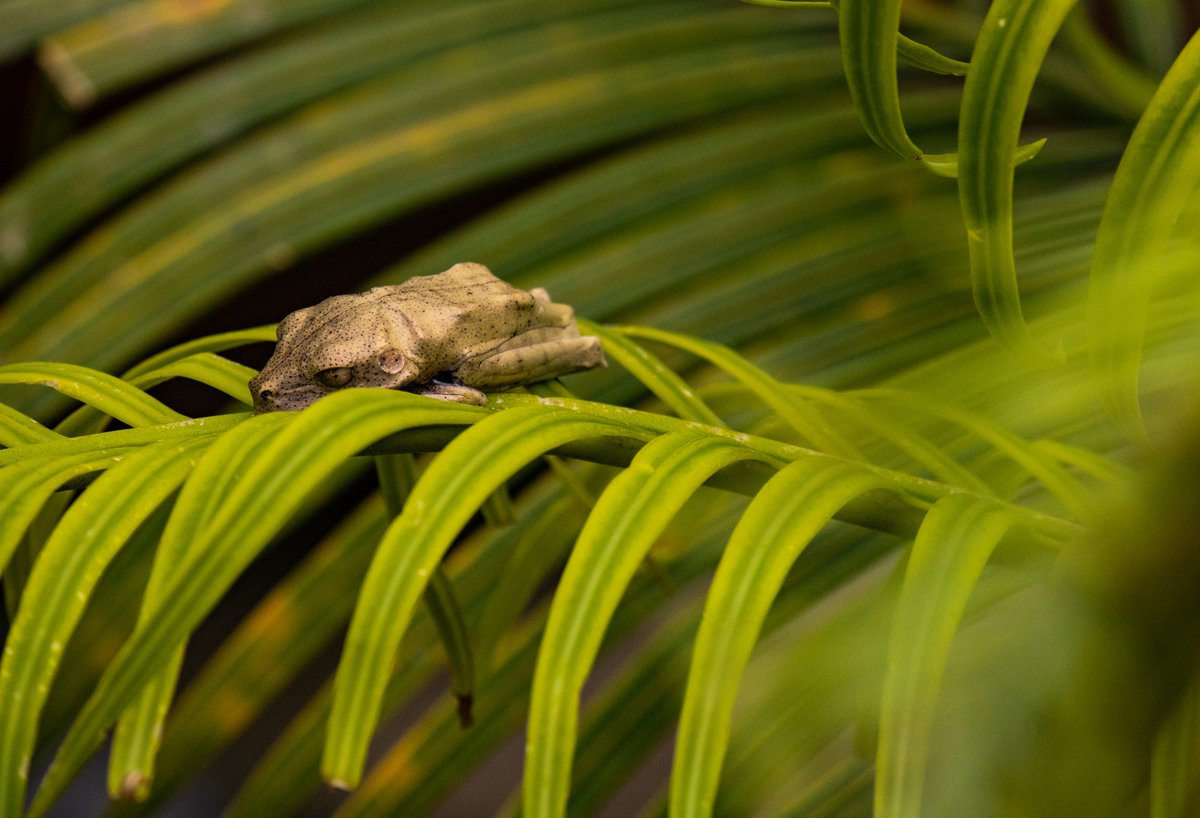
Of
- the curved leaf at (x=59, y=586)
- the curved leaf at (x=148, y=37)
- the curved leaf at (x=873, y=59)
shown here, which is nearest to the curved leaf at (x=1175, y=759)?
the curved leaf at (x=873, y=59)

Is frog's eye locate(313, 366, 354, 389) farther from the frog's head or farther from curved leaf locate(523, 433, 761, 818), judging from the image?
curved leaf locate(523, 433, 761, 818)

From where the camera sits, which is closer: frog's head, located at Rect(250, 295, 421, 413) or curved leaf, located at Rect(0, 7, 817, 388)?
frog's head, located at Rect(250, 295, 421, 413)

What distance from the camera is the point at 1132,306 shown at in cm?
35

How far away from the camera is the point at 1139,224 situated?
1.20 feet

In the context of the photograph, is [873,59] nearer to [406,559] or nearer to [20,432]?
[406,559]

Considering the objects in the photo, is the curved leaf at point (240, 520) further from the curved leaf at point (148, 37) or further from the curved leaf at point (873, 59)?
the curved leaf at point (148, 37)

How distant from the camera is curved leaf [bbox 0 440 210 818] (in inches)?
11.1

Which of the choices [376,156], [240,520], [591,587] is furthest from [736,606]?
[376,156]

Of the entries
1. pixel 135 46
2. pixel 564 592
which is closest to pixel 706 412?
pixel 564 592

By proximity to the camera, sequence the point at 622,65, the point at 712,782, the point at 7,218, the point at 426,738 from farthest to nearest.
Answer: the point at 622,65 < the point at 7,218 < the point at 426,738 < the point at 712,782

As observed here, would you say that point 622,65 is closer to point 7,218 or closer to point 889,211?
point 889,211

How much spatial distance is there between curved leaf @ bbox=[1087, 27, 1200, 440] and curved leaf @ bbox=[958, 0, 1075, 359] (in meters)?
0.03

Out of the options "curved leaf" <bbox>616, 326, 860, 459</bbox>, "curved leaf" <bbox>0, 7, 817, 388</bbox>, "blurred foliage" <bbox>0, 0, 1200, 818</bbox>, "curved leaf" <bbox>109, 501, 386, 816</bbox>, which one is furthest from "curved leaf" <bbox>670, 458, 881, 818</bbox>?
"curved leaf" <bbox>0, 7, 817, 388</bbox>

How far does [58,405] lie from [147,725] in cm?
60
